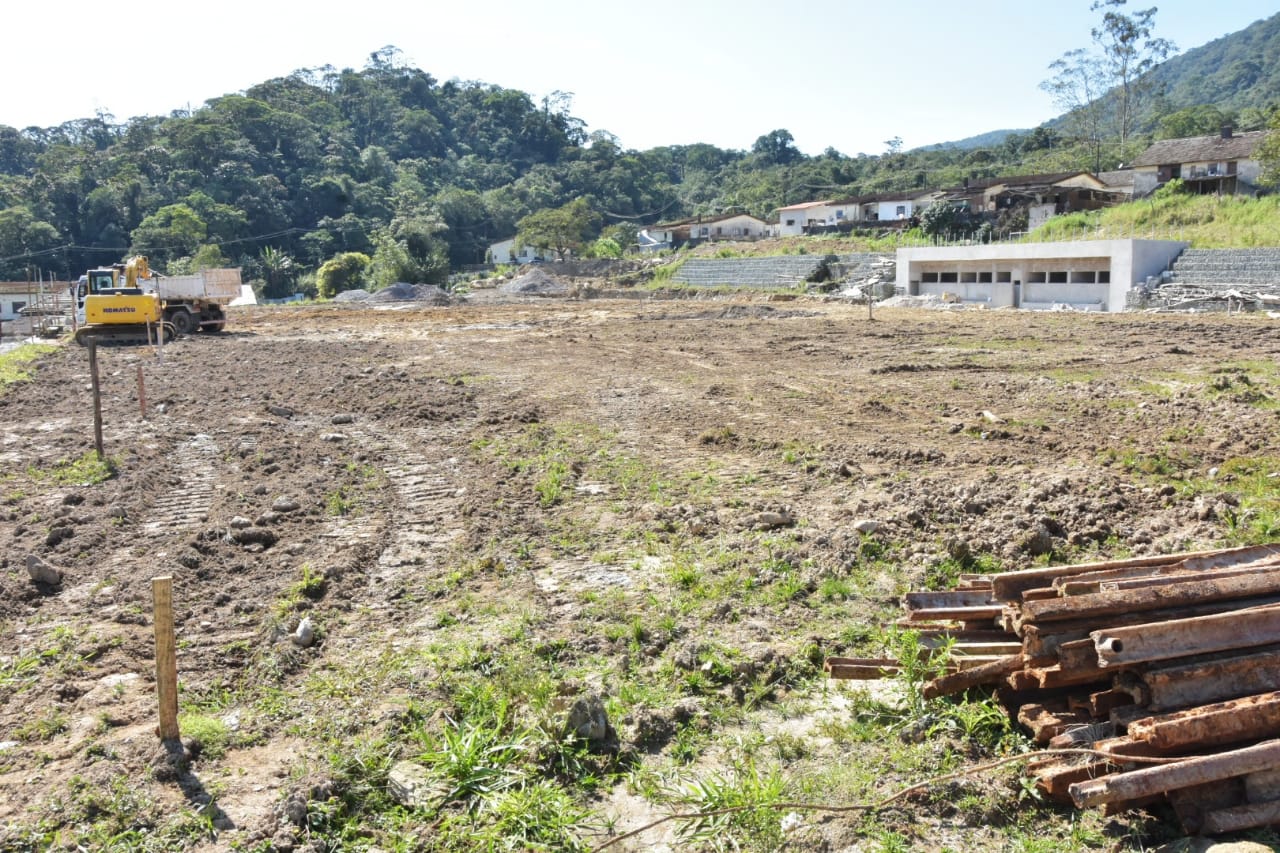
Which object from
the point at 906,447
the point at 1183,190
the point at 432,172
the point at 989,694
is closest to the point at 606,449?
the point at 906,447

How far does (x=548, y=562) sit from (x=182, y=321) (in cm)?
2981

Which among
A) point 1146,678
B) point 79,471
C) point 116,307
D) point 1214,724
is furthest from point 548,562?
point 116,307

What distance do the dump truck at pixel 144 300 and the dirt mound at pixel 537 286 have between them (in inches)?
1133

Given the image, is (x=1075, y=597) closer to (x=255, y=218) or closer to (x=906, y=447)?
(x=906, y=447)

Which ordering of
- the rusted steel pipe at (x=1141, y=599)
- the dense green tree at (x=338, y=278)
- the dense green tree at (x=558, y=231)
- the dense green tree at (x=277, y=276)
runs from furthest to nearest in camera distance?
the dense green tree at (x=277, y=276), the dense green tree at (x=558, y=231), the dense green tree at (x=338, y=278), the rusted steel pipe at (x=1141, y=599)

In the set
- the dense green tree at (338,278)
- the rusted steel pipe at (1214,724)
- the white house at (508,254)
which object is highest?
the white house at (508,254)

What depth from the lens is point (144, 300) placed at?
3056cm

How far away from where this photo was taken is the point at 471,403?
653 inches

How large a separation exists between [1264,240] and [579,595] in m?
40.8

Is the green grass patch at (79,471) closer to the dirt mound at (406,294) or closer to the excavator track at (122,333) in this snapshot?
the excavator track at (122,333)

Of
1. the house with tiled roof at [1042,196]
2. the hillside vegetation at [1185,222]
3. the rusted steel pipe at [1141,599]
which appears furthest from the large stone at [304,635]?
the house with tiled roof at [1042,196]

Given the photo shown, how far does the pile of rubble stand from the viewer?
3.93 m

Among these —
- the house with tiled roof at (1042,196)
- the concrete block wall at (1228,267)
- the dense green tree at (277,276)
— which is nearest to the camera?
the concrete block wall at (1228,267)

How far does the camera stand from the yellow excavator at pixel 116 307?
30078 mm
